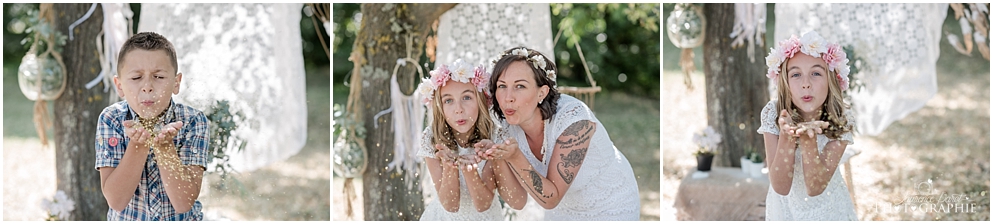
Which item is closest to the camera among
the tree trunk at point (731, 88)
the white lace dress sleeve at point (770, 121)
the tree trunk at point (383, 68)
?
the white lace dress sleeve at point (770, 121)

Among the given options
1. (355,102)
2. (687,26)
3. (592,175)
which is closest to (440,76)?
(592,175)

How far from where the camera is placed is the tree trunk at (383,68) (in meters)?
3.71

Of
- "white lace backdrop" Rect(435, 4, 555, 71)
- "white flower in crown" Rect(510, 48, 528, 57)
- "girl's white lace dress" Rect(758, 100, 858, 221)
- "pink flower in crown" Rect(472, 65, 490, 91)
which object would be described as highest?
"white lace backdrop" Rect(435, 4, 555, 71)

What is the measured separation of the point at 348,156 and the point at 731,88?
2.12 meters

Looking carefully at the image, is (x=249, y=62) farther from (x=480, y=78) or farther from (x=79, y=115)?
(x=480, y=78)

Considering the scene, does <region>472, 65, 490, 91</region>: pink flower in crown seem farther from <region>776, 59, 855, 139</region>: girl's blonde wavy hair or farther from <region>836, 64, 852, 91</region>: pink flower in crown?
<region>836, 64, 852, 91</region>: pink flower in crown

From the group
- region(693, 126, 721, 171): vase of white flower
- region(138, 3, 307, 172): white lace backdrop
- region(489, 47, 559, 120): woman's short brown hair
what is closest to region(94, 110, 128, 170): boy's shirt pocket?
region(138, 3, 307, 172): white lace backdrop

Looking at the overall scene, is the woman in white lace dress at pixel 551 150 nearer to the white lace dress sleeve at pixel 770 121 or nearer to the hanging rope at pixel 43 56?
the white lace dress sleeve at pixel 770 121

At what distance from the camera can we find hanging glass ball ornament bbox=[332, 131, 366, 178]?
3.80m

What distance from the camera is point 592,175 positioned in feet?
8.87

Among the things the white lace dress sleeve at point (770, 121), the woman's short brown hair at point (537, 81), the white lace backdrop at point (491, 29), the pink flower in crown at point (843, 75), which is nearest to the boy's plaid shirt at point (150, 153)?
the woman's short brown hair at point (537, 81)

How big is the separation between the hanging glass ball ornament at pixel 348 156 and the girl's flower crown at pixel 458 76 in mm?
1201

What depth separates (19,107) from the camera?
27.9 feet

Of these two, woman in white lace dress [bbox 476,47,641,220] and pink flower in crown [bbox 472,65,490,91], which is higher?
pink flower in crown [bbox 472,65,490,91]
